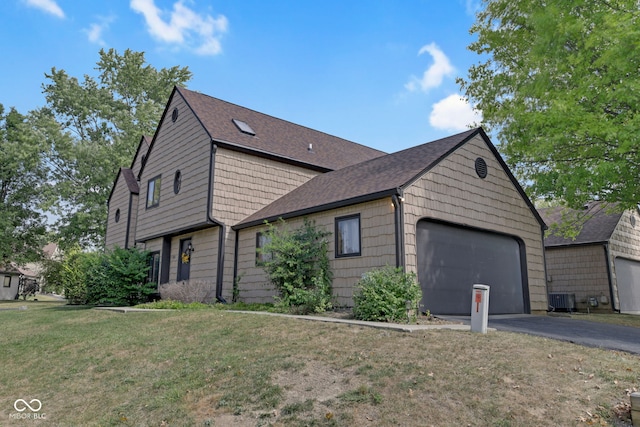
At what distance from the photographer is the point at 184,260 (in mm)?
16594

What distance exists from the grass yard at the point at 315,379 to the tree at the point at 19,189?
2453 centimetres

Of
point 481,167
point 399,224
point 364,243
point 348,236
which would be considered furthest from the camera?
point 481,167

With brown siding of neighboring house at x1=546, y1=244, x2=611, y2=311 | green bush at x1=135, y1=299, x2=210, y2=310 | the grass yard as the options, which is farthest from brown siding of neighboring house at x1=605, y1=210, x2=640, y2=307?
green bush at x1=135, y1=299, x2=210, y2=310

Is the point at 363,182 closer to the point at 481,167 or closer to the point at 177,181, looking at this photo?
the point at 481,167

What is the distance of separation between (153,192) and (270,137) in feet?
18.3

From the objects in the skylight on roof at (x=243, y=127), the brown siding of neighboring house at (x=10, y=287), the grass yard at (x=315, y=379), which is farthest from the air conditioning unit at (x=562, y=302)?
the brown siding of neighboring house at (x=10, y=287)

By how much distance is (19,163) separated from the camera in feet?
96.9

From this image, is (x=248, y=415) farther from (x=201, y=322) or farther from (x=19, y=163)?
(x=19, y=163)

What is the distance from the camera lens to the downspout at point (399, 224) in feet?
33.3

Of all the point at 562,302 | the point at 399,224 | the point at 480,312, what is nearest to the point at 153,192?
the point at 399,224

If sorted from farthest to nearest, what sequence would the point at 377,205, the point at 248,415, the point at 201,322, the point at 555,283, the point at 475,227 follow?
the point at 555,283, the point at 475,227, the point at 377,205, the point at 201,322, the point at 248,415

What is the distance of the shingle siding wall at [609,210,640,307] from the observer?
19.2 meters

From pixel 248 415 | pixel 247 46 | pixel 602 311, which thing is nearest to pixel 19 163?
pixel 247 46

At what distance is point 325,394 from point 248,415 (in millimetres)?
900
